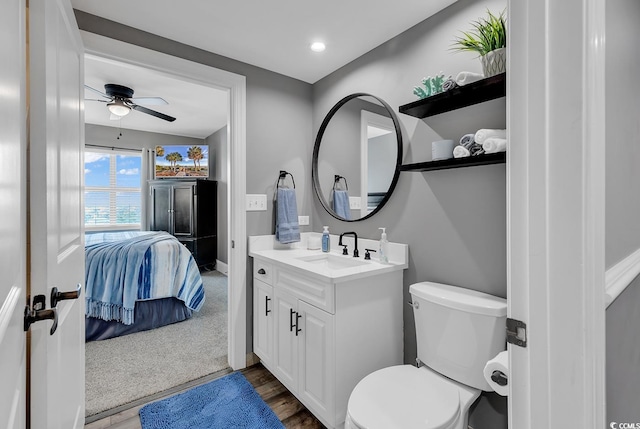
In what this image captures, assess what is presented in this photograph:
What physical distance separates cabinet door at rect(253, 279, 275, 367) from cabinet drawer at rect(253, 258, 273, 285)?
0.11 ft

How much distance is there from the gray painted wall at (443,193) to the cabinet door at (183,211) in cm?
364

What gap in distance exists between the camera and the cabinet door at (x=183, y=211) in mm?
4832

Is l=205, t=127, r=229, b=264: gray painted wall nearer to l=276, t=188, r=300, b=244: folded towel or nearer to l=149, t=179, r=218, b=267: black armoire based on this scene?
l=149, t=179, r=218, b=267: black armoire

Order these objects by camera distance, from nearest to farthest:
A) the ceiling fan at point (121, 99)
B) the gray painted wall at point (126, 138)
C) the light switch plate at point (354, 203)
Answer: the light switch plate at point (354, 203) → the ceiling fan at point (121, 99) → the gray painted wall at point (126, 138)

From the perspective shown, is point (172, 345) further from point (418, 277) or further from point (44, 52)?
point (44, 52)

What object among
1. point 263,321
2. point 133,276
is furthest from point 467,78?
point 133,276

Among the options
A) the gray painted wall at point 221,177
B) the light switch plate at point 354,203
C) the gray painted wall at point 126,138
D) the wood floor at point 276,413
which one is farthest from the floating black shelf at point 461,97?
the gray painted wall at point 126,138

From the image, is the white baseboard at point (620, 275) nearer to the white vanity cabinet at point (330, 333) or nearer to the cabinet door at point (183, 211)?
the white vanity cabinet at point (330, 333)

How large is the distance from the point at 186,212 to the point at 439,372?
175 inches

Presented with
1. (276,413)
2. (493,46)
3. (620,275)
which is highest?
(493,46)

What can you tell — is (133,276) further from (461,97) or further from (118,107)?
(461,97)

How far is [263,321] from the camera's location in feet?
6.88

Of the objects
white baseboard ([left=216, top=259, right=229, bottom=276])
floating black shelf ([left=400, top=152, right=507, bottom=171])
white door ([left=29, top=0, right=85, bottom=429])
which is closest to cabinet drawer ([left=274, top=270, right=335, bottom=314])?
floating black shelf ([left=400, top=152, right=507, bottom=171])

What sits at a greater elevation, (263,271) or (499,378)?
(263,271)
